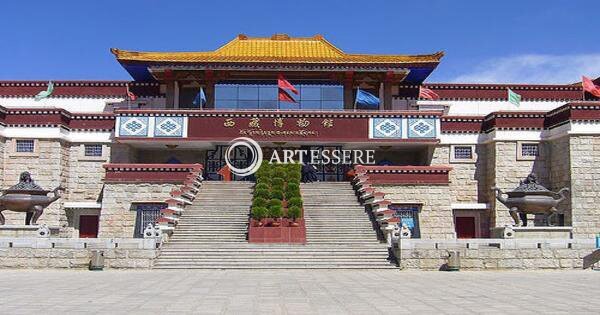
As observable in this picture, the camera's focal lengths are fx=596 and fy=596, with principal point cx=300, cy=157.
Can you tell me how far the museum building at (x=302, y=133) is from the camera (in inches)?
990

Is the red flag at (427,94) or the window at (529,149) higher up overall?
the red flag at (427,94)

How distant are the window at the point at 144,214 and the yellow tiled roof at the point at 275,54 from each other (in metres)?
7.54

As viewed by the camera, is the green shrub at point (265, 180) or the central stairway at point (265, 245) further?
the green shrub at point (265, 180)

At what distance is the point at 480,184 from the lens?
27.9 metres

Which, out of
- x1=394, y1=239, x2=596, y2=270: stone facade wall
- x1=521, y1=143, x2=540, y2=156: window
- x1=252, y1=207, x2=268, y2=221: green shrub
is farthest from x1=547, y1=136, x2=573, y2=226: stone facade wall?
x1=252, y1=207, x2=268, y2=221: green shrub

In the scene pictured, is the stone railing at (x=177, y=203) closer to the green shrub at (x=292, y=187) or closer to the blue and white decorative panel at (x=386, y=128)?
the green shrub at (x=292, y=187)

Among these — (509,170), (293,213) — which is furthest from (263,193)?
(509,170)

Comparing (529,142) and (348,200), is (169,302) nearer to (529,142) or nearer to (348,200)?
(348,200)

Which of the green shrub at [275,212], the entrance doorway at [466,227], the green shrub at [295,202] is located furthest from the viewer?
the entrance doorway at [466,227]

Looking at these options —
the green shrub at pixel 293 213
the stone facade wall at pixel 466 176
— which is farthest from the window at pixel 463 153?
the green shrub at pixel 293 213

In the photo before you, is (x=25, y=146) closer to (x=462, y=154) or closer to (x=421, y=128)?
(x=421, y=128)

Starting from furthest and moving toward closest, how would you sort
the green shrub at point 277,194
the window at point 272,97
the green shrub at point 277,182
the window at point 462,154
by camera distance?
the window at point 272,97
the window at point 462,154
the green shrub at point 277,182
the green shrub at point 277,194

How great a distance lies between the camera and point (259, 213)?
19.9m

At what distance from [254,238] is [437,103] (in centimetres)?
1614
